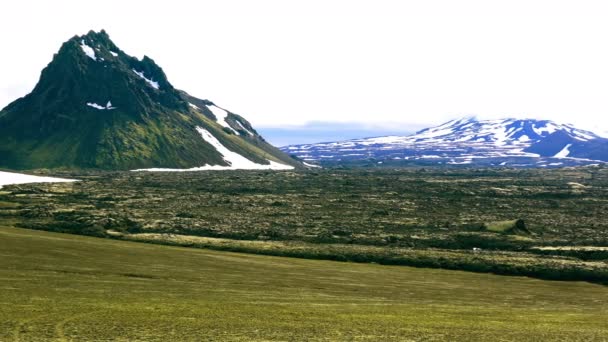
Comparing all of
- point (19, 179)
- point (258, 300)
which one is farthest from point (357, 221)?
point (19, 179)

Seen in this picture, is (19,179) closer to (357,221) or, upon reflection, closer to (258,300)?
(357,221)

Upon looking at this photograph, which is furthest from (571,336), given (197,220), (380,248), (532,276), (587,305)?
(197,220)

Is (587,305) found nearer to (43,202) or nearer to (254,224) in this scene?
(254,224)

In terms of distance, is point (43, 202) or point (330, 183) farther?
point (330, 183)

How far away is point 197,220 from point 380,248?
3873 cm

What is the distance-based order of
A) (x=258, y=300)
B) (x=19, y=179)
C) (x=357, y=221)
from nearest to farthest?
(x=258, y=300) < (x=357, y=221) < (x=19, y=179)

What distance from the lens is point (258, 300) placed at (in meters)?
42.8

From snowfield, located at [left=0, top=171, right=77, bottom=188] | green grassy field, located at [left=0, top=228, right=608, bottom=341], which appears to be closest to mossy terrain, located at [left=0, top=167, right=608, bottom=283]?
green grassy field, located at [left=0, top=228, right=608, bottom=341]

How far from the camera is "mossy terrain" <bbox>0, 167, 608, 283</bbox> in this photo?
7700 centimetres

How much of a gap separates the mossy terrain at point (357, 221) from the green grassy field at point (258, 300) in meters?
9.62

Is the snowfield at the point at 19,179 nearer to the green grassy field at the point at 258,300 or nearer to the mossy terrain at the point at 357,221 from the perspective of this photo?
the mossy terrain at the point at 357,221

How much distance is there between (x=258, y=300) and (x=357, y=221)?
68708mm

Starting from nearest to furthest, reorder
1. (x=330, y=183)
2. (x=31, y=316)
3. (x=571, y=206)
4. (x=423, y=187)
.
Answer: (x=31, y=316) → (x=571, y=206) → (x=423, y=187) → (x=330, y=183)

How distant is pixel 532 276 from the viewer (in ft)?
222
